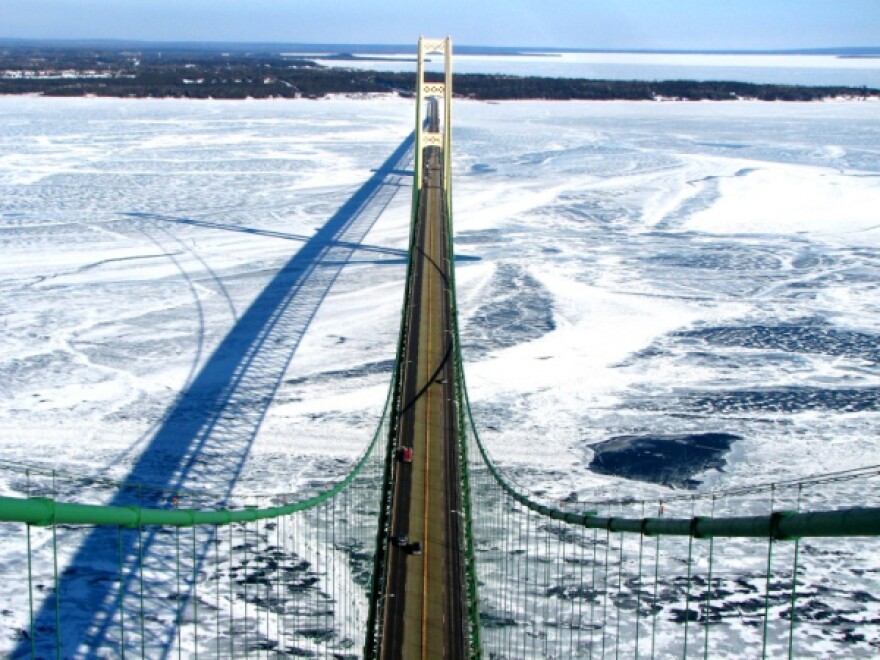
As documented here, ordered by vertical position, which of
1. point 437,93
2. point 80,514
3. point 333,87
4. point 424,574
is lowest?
point 424,574

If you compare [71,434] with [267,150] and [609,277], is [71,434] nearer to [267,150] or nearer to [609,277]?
[609,277]

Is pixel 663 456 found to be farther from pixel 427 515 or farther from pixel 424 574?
pixel 424 574

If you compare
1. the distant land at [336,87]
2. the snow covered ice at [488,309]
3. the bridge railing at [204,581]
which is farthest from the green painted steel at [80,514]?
the distant land at [336,87]

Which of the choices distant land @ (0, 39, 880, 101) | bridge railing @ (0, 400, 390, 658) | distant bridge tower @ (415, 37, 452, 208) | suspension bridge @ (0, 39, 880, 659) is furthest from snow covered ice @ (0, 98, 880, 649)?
distant land @ (0, 39, 880, 101)

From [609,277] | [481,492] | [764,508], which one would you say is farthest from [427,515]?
[609,277]

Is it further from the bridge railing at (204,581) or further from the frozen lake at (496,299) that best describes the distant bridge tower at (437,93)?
the bridge railing at (204,581)

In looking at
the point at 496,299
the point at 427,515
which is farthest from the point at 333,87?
the point at 427,515
